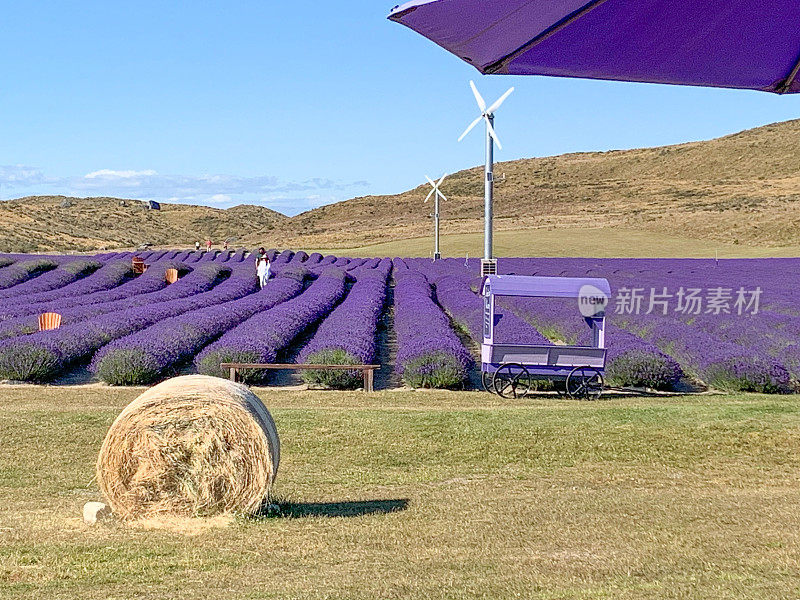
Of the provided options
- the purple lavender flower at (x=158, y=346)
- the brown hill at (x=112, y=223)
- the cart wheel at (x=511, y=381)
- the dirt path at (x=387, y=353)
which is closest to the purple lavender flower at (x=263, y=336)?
the purple lavender flower at (x=158, y=346)

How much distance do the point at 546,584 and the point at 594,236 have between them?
67498mm

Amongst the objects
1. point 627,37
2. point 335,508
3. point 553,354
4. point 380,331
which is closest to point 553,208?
point 380,331

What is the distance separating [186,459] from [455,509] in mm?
1980

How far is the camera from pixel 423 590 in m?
4.72

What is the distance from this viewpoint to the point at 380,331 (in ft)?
75.4

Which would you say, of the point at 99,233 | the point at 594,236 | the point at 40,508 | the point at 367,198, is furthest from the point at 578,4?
the point at 367,198

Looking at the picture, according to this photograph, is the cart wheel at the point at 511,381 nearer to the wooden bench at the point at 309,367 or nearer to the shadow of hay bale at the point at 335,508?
the wooden bench at the point at 309,367

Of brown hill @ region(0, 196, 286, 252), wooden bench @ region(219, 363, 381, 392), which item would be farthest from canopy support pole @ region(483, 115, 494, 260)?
brown hill @ region(0, 196, 286, 252)

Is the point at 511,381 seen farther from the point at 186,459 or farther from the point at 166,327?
the point at 186,459

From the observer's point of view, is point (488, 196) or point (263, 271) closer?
point (488, 196)

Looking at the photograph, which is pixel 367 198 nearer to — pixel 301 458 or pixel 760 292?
pixel 760 292

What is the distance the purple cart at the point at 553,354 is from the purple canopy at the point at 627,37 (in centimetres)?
955

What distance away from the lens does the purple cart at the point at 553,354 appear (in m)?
13.9

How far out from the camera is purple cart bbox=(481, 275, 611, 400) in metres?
13.9
